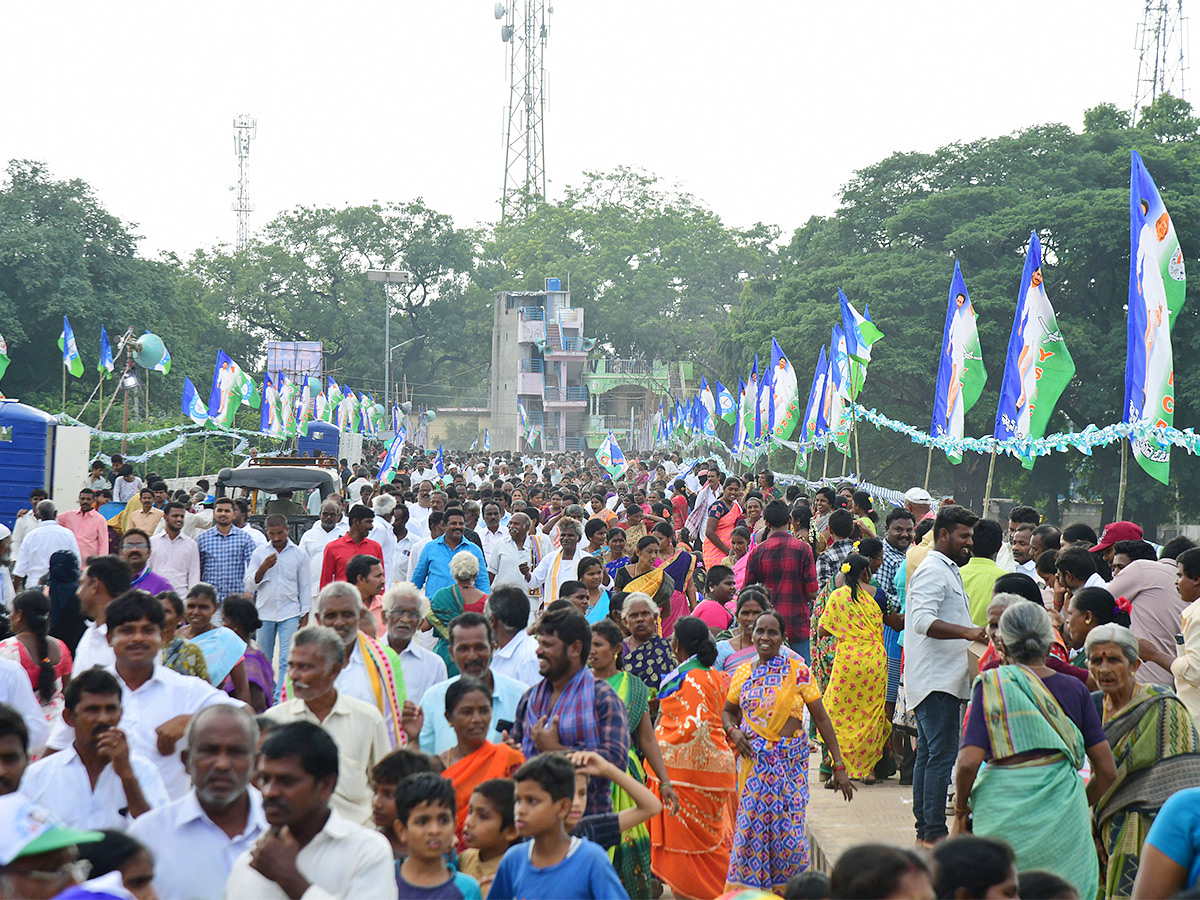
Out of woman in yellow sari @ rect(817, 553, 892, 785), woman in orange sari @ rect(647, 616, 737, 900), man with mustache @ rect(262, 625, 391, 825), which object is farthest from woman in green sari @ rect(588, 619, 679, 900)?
woman in yellow sari @ rect(817, 553, 892, 785)

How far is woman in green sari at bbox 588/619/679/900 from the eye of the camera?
5.11 meters

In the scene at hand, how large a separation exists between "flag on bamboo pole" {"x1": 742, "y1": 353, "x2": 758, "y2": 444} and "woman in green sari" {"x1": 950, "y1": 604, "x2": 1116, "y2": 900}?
25.6 m

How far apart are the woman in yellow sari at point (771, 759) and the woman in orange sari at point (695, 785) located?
0.32ft

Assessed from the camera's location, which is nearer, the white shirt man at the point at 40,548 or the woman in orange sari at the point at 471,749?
the woman in orange sari at the point at 471,749

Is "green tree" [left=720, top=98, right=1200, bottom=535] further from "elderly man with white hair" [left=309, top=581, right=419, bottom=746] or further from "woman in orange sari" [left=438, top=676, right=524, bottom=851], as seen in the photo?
"woman in orange sari" [left=438, top=676, right=524, bottom=851]

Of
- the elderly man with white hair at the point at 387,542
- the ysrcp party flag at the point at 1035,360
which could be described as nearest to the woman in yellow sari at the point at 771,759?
the elderly man with white hair at the point at 387,542

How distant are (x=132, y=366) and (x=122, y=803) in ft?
72.0

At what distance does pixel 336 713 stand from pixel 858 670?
16.0ft

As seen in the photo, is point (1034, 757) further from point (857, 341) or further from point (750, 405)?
point (750, 405)

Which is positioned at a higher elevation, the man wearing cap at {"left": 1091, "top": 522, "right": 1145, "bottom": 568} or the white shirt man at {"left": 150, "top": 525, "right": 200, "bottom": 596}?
the man wearing cap at {"left": 1091, "top": 522, "right": 1145, "bottom": 568}

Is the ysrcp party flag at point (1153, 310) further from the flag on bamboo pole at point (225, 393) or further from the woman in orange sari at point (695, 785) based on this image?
the flag on bamboo pole at point (225, 393)

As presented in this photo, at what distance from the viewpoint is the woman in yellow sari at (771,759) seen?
584 cm

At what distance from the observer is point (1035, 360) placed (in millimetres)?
14227

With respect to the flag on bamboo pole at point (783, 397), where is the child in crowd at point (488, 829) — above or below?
below
